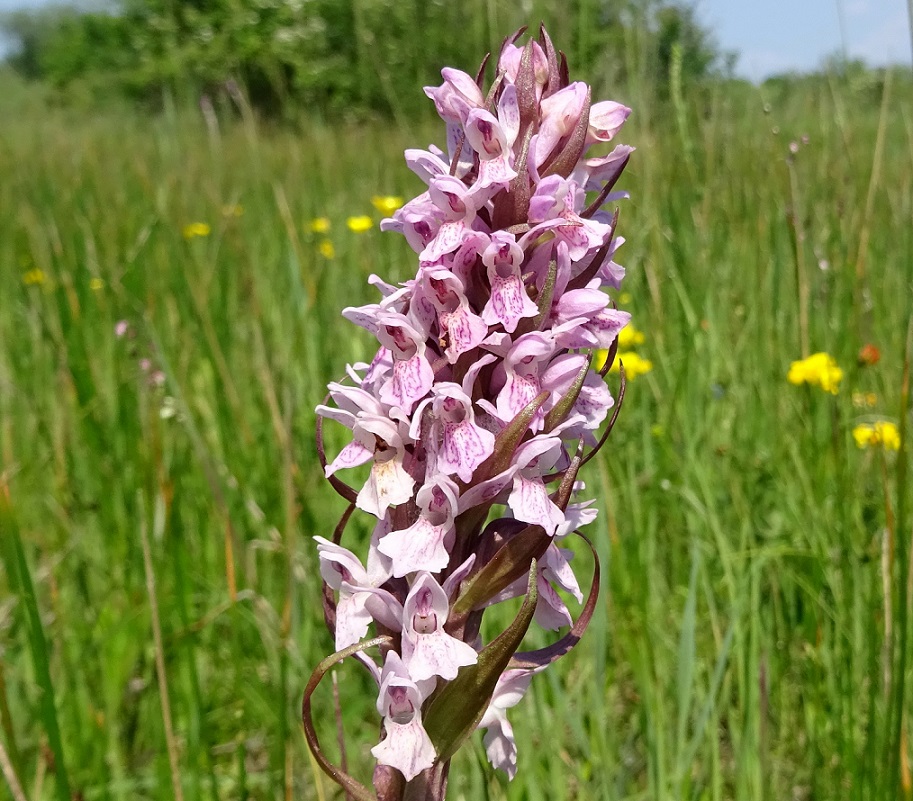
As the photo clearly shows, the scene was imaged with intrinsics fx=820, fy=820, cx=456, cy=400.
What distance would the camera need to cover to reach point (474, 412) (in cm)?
87

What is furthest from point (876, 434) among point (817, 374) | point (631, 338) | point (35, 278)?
point (35, 278)

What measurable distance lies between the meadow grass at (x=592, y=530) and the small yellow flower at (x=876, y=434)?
52 millimetres

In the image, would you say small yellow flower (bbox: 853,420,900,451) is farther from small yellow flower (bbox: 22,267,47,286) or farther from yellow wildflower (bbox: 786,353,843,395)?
small yellow flower (bbox: 22,267,47,286)

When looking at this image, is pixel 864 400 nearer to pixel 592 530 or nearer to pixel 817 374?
pixel 817 374

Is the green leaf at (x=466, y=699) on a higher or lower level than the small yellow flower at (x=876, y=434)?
higher

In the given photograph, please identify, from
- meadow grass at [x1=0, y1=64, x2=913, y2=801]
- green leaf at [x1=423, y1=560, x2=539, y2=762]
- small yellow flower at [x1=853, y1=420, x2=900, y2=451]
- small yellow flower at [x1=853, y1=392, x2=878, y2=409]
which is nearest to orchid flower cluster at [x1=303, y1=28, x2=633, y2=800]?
green leaf at [x1=423, y1=560, x2=539, y2=762]

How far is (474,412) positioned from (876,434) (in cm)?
125

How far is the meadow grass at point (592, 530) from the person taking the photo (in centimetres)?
125

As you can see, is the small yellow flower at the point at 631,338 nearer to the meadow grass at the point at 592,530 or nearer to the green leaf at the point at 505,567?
the meadow grass at the point at 592,530

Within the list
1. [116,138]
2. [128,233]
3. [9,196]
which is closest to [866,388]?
[128,233]

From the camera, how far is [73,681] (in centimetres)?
153

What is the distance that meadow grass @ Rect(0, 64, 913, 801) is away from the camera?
4.10ft

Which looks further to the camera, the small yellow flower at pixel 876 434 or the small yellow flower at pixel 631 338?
the small yellow flower at pixel 631 338

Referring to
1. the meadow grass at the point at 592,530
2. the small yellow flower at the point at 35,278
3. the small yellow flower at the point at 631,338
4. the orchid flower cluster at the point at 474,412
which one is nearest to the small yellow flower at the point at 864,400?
the meadow grass at the point at 592,530
